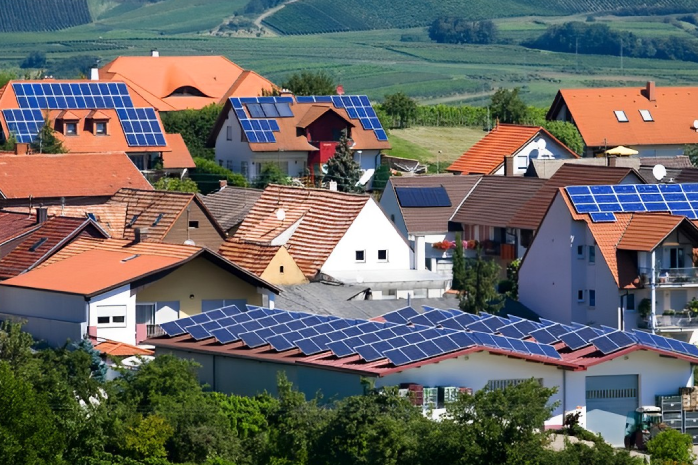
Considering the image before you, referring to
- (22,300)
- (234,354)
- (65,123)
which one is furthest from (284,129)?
(234,354)

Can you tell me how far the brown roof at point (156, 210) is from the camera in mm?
71188

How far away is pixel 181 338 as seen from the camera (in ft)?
179

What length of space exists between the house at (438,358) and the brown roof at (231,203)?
22.4 metres

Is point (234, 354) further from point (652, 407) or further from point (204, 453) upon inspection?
point (652, 407)

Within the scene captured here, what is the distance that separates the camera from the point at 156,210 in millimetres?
73062

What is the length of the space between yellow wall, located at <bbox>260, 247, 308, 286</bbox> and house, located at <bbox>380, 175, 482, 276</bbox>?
43.8ft

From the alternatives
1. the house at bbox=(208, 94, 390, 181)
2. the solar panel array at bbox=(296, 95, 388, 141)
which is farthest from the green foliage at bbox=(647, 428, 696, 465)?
the solar panel array at bbox=(296, 95, 388, 141)

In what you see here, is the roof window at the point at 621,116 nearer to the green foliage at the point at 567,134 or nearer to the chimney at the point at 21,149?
the green foliage at the point at 567,134

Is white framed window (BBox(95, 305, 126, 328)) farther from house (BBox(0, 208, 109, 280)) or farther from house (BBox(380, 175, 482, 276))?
house (BBox(380, 175, 482, 276))

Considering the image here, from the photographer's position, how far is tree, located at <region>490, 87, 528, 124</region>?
117750 millimetres

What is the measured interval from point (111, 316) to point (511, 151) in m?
40.2

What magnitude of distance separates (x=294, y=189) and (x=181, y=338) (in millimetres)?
23265

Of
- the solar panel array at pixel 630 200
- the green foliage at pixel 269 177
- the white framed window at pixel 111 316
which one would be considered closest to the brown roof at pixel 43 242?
the white framed window at pixel 111 316

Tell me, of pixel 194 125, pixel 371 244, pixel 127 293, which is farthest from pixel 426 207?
pixel 127 293
